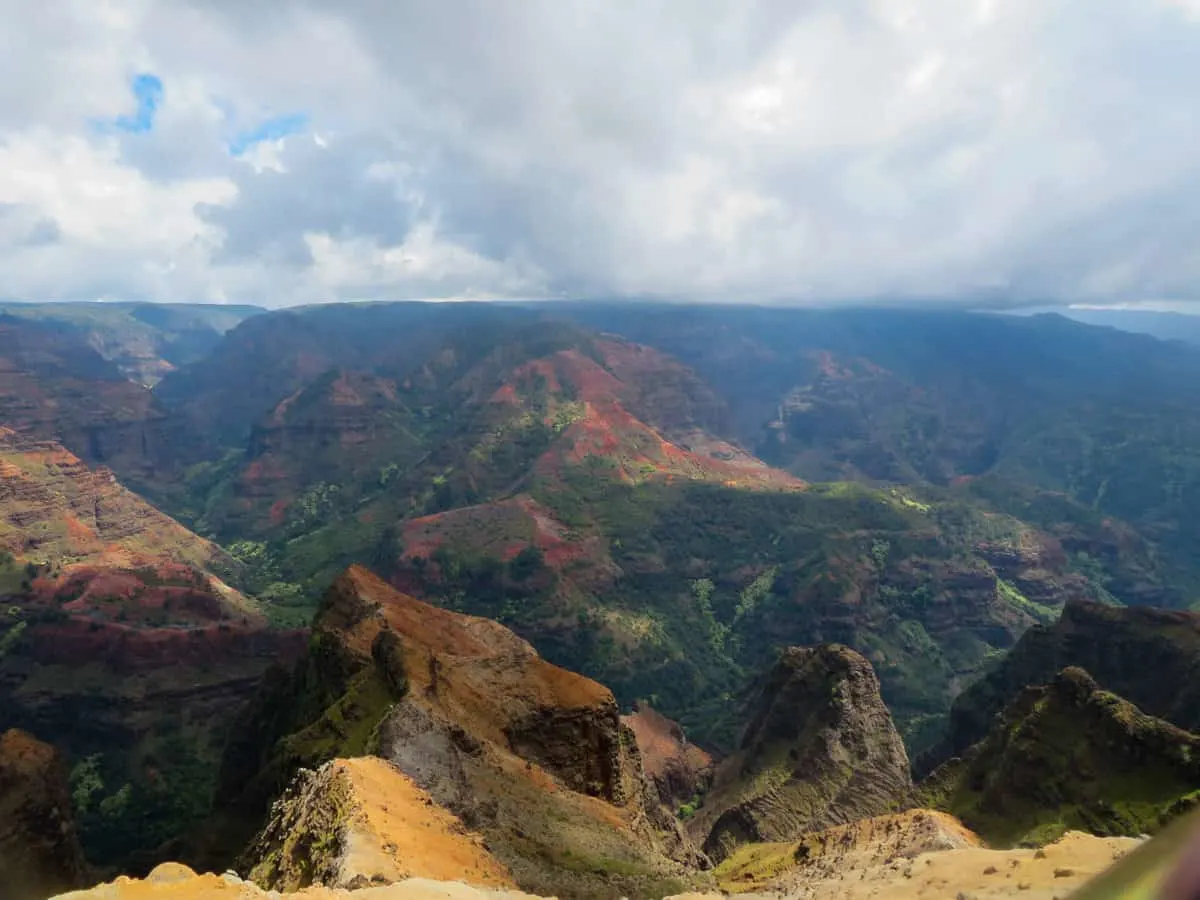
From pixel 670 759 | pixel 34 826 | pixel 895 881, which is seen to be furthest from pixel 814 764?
pixel 34 826

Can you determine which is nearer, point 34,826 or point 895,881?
point 895,881

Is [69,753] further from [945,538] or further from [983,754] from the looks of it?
[945,538]

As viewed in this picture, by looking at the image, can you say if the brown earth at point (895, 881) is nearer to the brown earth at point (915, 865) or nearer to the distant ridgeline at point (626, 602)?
the brown earth at point (915, 865)

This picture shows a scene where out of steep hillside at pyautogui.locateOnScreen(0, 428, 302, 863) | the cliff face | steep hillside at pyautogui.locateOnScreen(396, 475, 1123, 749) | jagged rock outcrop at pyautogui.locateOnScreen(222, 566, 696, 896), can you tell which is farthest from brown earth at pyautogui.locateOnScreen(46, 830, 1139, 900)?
the cliff face

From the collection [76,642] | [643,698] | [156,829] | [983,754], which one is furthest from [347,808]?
[643,698]

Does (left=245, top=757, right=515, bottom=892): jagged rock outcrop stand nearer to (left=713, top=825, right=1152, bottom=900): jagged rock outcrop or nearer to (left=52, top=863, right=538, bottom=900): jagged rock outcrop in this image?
(left=52, top=863, right=538, bottom=900): jagged rock outcrop

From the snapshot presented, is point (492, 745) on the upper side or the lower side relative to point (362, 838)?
lower

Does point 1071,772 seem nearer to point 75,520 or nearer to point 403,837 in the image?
point 403,837

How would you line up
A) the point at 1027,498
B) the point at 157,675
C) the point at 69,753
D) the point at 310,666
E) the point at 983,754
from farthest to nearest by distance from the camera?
the point at 1027,498
the point at 157,675
the point at 69,753
the point at 310,666
the point at 983,754
